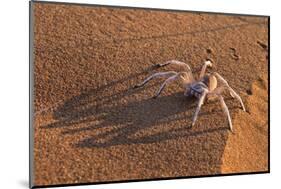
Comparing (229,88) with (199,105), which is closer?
(199,105)

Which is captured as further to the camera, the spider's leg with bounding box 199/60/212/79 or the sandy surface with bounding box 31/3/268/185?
the spider's leg with bounding box 199/60/212/79

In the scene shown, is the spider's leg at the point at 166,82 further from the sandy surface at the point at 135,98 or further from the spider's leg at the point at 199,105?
the spider's leg at the point at 199,105

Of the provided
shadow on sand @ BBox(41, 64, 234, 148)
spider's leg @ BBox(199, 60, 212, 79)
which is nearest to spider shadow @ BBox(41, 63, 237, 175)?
shadow on sand @ BBox(41, 64, 234, 148)

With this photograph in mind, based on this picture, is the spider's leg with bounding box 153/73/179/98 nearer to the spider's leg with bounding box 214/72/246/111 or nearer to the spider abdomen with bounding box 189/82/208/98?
the spider abdomen with bounding box 189/82/208/98

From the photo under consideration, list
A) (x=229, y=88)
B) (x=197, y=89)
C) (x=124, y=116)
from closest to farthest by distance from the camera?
(x=124, y=116) → (x=197, y=89) → (x=229, y=88)

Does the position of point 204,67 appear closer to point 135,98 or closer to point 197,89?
point 197,89

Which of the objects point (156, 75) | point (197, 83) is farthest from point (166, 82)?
point (197, 83)
